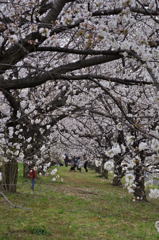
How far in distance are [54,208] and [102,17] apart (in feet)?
22.4

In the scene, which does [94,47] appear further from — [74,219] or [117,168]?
[117,168]

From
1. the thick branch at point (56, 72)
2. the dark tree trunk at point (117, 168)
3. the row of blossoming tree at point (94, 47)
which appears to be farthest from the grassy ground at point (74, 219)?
the thick branch at point (56, 72)

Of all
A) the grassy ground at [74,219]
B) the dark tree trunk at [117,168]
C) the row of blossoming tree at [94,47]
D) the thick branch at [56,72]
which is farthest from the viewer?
the grassy ground at [74,219]

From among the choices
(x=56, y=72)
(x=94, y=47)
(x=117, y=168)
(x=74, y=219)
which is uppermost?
(x=94, y=47)

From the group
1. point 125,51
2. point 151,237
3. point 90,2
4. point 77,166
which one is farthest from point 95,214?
point 77,166

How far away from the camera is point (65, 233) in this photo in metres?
8.11

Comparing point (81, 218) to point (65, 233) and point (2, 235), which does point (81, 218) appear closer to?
point (65, 233)

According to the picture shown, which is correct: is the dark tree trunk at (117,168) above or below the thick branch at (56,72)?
below

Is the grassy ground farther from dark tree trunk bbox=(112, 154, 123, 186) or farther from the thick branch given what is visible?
the thick branch

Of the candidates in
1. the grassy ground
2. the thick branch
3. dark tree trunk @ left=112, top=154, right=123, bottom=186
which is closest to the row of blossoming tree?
the thick branch

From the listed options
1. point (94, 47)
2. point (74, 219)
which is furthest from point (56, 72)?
point (74, 219)

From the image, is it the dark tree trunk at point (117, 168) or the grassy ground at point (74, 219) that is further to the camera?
the grassy ground at point (74, 219)

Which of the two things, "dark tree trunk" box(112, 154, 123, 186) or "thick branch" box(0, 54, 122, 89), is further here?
"dark tree trunk" box(112, 154, 123, 186)

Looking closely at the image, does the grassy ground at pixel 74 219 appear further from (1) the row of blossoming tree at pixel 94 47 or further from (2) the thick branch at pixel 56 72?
(2) the thick branch at pixel 56 72
